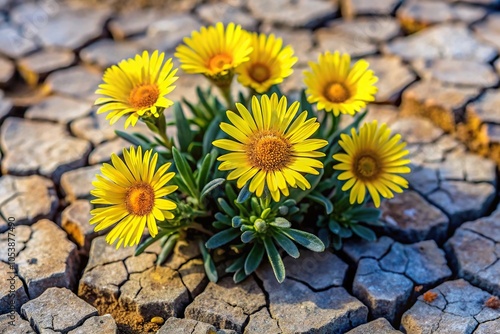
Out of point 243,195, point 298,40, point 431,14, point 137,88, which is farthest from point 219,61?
point 431,14

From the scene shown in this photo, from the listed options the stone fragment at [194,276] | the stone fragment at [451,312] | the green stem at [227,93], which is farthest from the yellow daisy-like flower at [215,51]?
the stone fragment at [451,312]

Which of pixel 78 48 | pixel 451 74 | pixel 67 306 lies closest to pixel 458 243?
pixel 451 74

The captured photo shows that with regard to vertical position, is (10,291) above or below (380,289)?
below

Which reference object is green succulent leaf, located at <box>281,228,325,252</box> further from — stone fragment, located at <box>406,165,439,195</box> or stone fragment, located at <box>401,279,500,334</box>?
stone fragment, located at <box>406,165,439,195</box>

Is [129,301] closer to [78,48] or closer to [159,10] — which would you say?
[78,48]

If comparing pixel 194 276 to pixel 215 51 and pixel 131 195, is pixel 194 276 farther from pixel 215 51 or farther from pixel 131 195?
pixel 215 51
